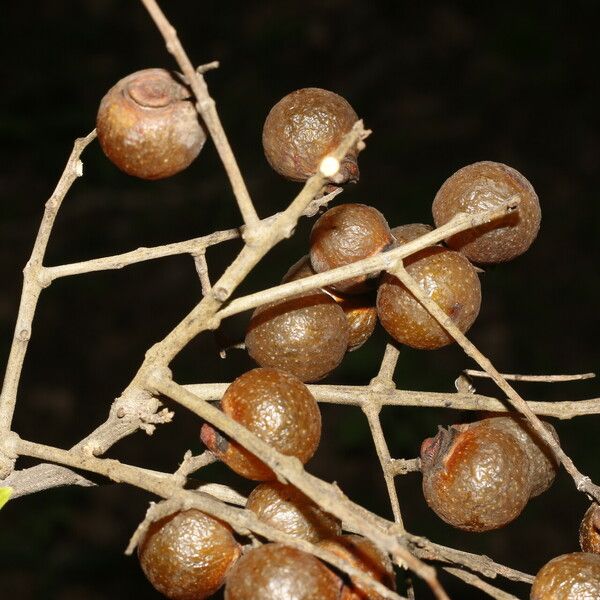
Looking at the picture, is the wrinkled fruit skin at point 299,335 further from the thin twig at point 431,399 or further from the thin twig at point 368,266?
the thin twig at point 368,266

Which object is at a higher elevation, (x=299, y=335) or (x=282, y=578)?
(x=299, y=335)

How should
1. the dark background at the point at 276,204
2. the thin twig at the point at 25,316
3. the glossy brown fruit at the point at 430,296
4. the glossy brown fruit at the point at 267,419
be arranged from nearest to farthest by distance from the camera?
1. the glossy brown fruit at the point at 267,419
2. the thin twig at the point at 25,316
3. the glossy brown fruit at the point at 430,296
4. the dark background at the point at 276,204

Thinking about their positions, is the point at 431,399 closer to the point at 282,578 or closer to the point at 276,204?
the point at 282,578

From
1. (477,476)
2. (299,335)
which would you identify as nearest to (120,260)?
(299,335)

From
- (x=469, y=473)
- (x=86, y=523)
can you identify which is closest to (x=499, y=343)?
(x=86, y=523)

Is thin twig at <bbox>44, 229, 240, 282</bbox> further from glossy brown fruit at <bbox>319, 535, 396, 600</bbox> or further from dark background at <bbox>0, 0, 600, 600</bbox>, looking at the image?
dark background at <bbox>0, 0, 600, 600</bbox>

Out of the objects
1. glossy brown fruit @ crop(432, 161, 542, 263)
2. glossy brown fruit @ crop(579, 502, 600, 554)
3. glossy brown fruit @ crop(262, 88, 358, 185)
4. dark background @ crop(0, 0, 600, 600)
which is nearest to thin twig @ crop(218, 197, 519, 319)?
glossy brown fruit @ crop(432, 161, 542, 263)

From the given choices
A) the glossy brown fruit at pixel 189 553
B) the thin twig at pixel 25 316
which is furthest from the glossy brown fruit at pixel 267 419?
the thin twig at pixel 25 316
